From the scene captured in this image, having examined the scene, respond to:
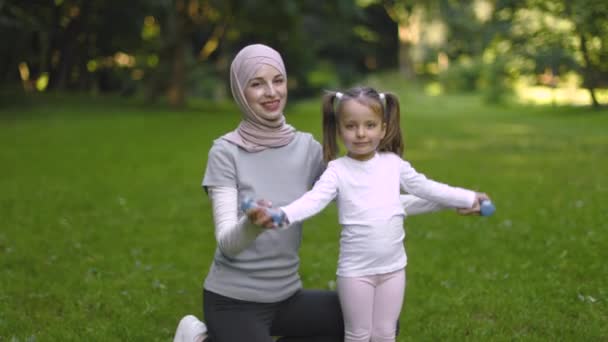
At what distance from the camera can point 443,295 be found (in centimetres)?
638

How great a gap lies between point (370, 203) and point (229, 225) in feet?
2.42

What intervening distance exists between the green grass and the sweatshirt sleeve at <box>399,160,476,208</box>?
6.23 ft

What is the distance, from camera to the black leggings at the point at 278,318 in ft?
13.0

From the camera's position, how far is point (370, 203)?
378 cm

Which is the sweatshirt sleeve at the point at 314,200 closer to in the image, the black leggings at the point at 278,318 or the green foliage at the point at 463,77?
the black leggings at the point at 278,318

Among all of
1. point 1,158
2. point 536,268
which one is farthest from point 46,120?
point 536,268

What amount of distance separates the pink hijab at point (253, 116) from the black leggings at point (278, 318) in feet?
2.87

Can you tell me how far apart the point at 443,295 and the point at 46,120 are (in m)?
20.7

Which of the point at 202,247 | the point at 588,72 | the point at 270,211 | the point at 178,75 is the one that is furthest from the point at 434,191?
the point at 588,72

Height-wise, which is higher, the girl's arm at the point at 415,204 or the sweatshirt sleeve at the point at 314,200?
the sweatshirt sleeve at the point at 314,200

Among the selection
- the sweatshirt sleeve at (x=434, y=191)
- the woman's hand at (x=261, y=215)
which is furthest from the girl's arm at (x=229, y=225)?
the sweatshirt sleeve at (x=434, y=191)

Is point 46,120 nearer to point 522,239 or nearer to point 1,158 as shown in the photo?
point 1,158

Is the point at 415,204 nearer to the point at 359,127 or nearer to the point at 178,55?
the point at 359,127

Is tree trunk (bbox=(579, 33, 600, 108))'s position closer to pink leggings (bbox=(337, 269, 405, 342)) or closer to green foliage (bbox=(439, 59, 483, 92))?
green foliage (bbox=(439, 59, 483, 92))
